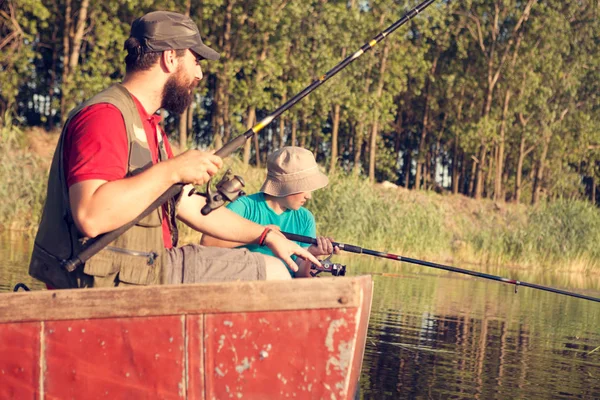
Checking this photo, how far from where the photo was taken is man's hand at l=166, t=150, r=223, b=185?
4008 mm

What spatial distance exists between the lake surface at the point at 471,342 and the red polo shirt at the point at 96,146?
8.22 feet

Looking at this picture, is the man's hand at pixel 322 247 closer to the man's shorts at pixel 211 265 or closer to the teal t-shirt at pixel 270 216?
the teal t-shirt at pixel 270 216

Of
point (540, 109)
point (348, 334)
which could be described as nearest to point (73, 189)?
→ point (348, 334)

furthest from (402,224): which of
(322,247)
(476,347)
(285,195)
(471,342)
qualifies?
(322,247)

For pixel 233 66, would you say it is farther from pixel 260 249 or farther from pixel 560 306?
pixel 260 249

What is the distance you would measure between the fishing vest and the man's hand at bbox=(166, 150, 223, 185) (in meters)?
0.21

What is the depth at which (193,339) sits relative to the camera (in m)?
4.03

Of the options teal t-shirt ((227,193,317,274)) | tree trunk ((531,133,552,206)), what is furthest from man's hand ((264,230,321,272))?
tree trunk ((531,133,552,206))

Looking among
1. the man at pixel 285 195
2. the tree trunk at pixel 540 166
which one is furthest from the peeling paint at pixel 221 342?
the tree trunk at pixel 540 166

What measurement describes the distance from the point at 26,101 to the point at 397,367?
3322 centimetres

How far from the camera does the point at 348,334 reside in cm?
397

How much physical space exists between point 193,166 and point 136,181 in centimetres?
24

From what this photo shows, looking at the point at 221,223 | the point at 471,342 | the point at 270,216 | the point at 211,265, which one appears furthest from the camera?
the point at 471,342

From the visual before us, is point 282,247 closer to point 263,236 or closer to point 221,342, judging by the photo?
point 263,236
